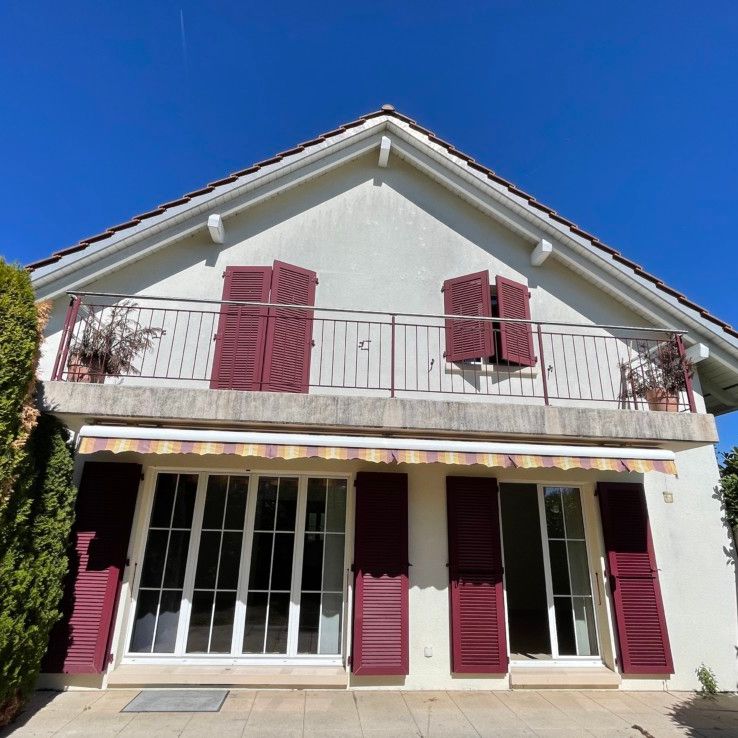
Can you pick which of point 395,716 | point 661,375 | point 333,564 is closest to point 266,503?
point 333,564

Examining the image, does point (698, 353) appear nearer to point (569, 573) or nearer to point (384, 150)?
point (569, 573)

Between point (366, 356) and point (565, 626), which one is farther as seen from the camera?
point (366, 356)

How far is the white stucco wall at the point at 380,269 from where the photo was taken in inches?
436

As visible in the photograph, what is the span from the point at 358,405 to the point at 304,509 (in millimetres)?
2998

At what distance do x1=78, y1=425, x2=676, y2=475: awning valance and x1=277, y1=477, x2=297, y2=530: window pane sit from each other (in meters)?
2.09

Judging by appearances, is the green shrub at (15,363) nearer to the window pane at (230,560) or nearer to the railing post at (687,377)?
the window pane at (230,560)

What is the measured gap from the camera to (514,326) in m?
11.6

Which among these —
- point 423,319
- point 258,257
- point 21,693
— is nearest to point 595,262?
point 423,319

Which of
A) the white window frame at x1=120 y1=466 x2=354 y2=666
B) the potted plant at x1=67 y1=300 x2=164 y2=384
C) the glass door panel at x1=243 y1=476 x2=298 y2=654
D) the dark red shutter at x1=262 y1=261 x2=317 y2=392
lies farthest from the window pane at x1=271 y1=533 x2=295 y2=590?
the potted plant at x1=67 y1=300 x2=164 y2=384

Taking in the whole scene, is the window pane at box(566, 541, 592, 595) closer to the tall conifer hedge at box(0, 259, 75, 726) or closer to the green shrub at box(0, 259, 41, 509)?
the tall conifer hedge at box(0, 259, 75, 726)

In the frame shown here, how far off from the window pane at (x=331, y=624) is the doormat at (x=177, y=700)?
2036 mm

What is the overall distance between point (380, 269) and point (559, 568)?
27.8ft

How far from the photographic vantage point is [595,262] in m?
11.9

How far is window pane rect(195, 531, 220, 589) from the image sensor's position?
30.7 feet
